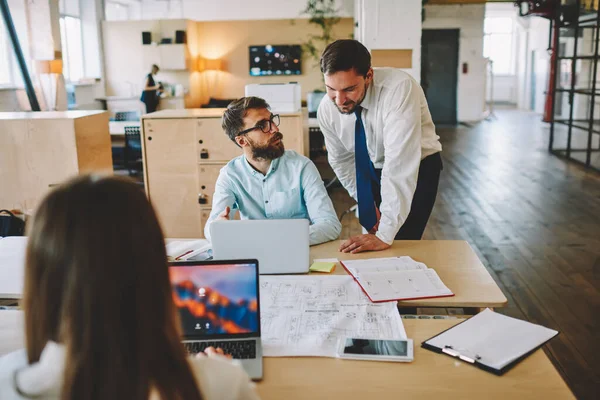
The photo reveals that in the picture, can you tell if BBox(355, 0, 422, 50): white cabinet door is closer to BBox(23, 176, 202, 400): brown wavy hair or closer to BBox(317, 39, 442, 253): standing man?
BBox(317, 39, 442, 253): standing man

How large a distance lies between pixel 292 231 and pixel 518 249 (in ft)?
11.1

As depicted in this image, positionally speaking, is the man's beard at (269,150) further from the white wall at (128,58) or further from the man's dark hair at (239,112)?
the white wall at (128,58)

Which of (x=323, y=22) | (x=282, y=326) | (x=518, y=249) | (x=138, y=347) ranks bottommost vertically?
(x=518, y=249)

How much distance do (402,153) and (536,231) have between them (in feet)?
11.0

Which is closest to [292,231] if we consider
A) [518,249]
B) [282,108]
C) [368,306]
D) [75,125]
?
[368,306]

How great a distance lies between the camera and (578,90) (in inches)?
313

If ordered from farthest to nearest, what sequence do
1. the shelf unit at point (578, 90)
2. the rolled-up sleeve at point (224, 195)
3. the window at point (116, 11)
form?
the window at point (116, 11) < the shelf unit at point (578, 90) < the rolled-up sleeve at point (224, 195)

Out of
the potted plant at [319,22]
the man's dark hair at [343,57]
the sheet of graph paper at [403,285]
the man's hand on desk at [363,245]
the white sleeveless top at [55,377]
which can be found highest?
the potted plant at [319,22]

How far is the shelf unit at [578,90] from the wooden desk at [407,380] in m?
6.55

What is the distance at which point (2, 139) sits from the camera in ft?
12.3

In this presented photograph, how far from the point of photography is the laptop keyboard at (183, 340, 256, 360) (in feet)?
4.81

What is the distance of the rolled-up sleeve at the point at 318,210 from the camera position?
242 centimetres

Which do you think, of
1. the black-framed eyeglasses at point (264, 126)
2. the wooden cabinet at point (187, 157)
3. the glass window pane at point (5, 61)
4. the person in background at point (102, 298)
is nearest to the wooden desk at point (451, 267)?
the black-framed eyeglasses at point (264, 126)

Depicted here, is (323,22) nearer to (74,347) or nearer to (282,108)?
(282,108)
